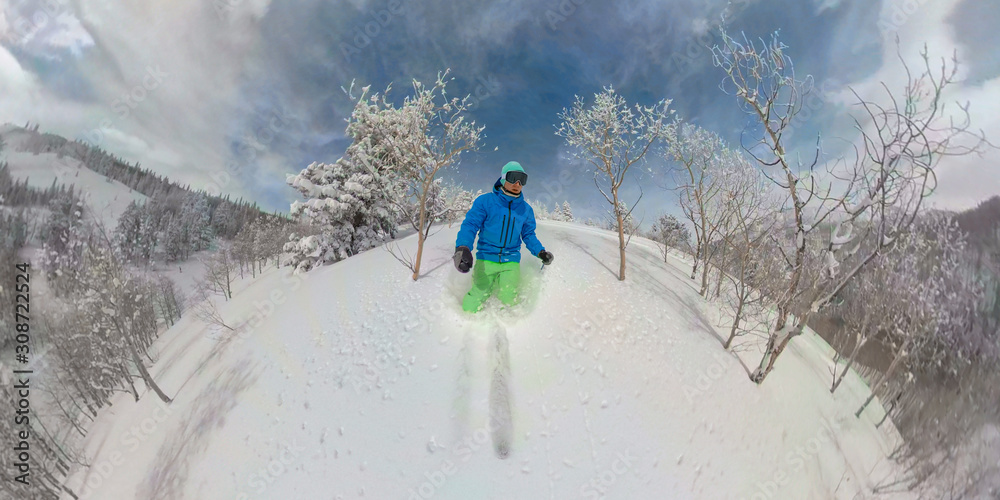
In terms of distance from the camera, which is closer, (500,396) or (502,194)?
(500,396)

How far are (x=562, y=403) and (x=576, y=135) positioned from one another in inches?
156

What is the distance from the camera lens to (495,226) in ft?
11.1

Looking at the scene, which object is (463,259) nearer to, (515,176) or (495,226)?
(495,226)

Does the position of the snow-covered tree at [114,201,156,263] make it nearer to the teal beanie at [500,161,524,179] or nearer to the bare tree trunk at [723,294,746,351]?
the teal beanie at [500,161,524,179]

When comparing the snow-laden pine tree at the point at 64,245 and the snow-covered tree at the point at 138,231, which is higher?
the snow-covered tree at the point at 138,231

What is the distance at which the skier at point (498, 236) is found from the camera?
3.38 meters

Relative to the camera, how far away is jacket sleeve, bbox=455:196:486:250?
3.38m

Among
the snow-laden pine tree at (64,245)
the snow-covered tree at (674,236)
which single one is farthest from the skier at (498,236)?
the snow-laden pine tree at (64,245)

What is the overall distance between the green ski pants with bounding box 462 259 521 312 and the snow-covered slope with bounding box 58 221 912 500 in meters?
0.18

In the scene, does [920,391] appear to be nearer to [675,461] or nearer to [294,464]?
[675,461]

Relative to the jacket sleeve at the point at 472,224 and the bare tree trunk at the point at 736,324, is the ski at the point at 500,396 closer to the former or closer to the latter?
the jacket sleeve at the point at 472,224

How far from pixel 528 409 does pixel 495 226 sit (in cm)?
189

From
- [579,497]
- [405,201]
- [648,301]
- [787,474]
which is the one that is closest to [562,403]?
[579,497]

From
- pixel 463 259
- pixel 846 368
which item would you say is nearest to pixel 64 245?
pixel 463 259
